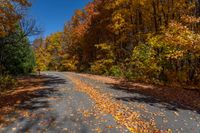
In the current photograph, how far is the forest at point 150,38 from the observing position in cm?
1542

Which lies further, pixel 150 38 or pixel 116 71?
pixel 116 71

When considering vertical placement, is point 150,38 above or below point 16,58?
above

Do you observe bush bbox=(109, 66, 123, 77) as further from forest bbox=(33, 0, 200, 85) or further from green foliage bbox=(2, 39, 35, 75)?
green foliage bbox=(2, 39, 35, 75)

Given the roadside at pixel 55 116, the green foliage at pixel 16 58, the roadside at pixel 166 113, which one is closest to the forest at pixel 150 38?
the roadside at pixel 166 113

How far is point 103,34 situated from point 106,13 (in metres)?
4.34

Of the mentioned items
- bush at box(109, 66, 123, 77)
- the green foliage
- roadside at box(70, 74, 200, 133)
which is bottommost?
roadside at box(70, 74, 200, 133)

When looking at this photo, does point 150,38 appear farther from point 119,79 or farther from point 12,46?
point 12,46

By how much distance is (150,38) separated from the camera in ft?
65.5

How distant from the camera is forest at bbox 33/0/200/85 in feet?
50.6

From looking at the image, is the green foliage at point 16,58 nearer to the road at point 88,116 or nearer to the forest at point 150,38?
the forest at point 150,38

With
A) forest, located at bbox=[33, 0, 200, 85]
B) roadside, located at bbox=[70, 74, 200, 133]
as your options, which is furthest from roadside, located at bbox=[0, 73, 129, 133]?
forest, located at bbox=[33, 0, 200, 85]

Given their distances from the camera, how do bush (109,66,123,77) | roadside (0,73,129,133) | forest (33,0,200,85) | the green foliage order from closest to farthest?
roadside (0,73,129,133)
forest (33,0,200,85)
bush (109,66,123,77)
the green foliage

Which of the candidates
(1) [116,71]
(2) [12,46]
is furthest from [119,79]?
(2) [12,46]

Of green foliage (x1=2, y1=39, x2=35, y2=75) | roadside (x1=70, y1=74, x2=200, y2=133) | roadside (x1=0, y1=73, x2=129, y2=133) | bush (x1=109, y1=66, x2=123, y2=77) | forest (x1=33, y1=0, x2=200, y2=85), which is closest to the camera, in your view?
roadside (x1=0, y1=73, x2=129, y2=133)
